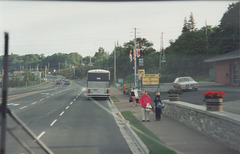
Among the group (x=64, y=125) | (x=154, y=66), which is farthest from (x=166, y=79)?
(x=64, y=125)

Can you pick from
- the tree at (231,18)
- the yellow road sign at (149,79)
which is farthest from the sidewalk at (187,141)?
the tree at (231,18)

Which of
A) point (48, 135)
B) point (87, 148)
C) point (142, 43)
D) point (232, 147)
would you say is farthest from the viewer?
point (142, 43)

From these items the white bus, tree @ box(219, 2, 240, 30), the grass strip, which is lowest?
the grass strip

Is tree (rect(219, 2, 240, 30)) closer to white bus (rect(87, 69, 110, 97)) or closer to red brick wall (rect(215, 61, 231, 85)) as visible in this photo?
red brick wall (rect(215, 61, 231, 85))

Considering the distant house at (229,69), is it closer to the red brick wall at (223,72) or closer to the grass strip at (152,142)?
the red brick wall at (223,72)

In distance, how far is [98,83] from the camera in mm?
31953

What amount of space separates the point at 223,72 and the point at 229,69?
1.76 m

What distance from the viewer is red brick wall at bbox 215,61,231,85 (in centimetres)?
3293

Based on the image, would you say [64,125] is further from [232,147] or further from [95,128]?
[232,147]

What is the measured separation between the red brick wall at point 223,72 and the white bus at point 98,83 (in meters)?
16.2

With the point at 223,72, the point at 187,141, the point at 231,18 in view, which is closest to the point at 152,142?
the point at 187,141

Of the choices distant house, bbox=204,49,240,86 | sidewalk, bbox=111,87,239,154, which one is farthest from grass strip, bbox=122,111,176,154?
distant house, bbox=204,49,240,86

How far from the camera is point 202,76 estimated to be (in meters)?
61.7

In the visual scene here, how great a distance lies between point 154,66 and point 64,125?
242 feet
